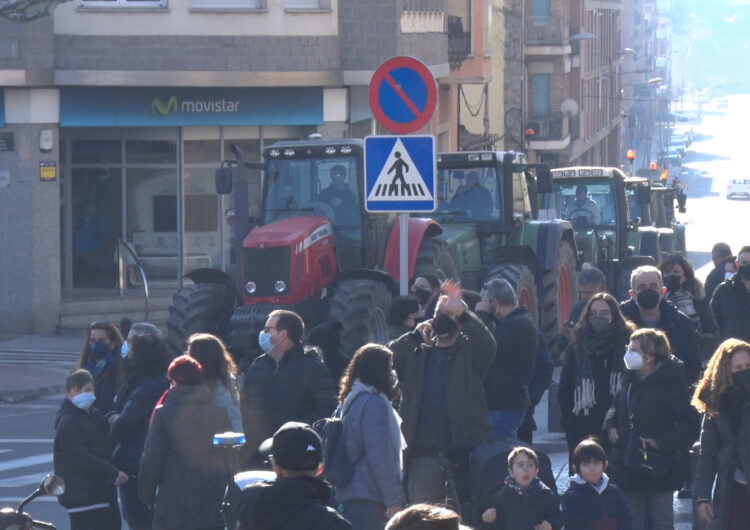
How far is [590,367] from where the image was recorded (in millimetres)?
9578

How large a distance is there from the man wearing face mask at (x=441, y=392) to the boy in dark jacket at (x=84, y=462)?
70.0 inches

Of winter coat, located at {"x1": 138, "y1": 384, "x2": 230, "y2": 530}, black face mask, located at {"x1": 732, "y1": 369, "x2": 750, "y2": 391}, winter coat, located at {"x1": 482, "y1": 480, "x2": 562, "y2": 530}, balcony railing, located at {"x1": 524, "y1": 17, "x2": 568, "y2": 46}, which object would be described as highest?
balcony railing, located at {"x1": 524, "y1": 17, "x2": 568, "y2": 46}

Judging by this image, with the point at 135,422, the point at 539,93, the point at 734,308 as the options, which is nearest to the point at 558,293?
the point at 734,308

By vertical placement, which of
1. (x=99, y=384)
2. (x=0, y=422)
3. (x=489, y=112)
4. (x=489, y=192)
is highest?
(x=489, y=112)

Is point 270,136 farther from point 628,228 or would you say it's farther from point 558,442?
point 558,442

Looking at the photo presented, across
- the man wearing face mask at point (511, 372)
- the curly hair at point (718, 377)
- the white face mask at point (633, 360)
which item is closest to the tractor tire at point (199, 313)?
the man wearing face mask at point (511, 372)

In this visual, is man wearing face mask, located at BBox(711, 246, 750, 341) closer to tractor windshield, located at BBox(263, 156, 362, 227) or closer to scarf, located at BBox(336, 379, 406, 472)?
tractor windshield, located at BBox(263, 156, 362, 227)

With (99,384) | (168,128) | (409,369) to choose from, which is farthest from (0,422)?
(168,128)

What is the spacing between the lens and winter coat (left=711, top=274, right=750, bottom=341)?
13078mm

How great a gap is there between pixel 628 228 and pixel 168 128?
827cm

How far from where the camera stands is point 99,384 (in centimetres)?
1042

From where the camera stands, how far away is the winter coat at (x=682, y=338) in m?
9.94

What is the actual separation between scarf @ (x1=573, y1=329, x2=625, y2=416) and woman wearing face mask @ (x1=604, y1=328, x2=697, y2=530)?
1.74ft

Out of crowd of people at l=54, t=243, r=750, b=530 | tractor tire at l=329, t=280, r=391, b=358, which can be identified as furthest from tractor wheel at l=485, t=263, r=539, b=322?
crowd of people at l=54, t=243, r=750, b=530
